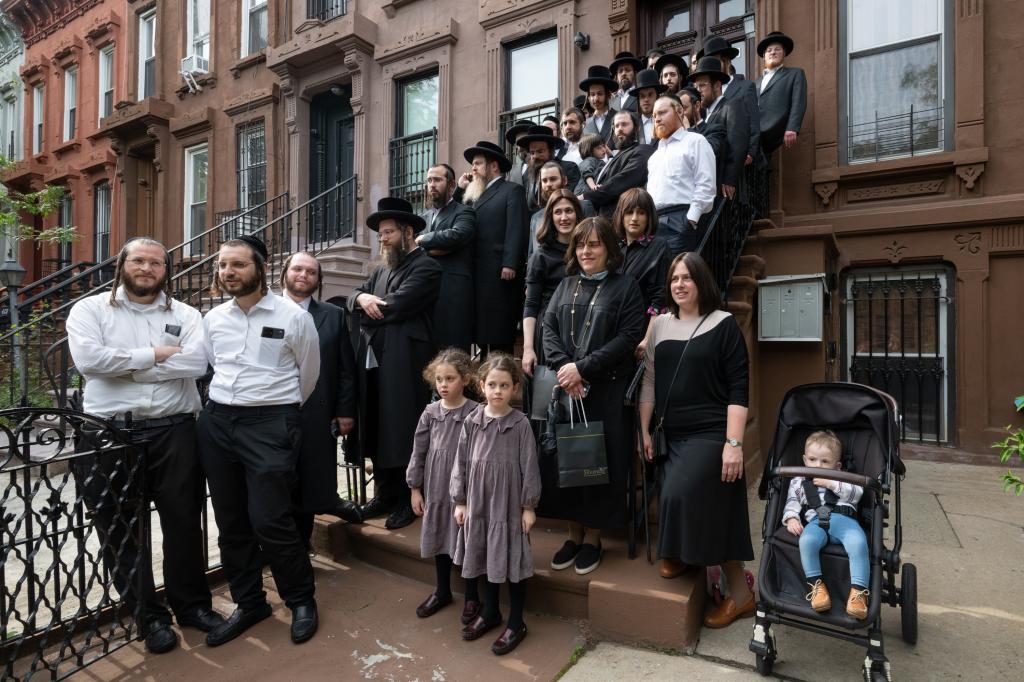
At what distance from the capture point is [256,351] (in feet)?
10.6

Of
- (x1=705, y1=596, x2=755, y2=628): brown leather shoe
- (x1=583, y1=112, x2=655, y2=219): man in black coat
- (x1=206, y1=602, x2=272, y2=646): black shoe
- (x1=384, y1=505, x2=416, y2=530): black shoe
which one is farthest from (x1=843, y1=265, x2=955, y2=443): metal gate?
(x1=206, y1=602, x2=272, y2=646): black shoe

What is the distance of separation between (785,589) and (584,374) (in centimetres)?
132

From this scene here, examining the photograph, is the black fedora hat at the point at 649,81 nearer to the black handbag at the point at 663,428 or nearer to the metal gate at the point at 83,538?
the black handbag at the point at 663,428

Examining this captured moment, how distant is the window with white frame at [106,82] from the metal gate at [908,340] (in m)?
18.1

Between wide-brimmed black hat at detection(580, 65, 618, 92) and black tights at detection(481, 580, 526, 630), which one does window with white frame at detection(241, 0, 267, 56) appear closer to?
wide-brimmed black hat at detection(580, 65, 618, 92)

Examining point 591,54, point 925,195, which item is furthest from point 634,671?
point 591,54

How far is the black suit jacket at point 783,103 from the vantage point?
21.5 feet

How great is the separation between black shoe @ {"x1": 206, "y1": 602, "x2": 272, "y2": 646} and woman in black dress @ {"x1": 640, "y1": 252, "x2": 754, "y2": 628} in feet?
7.30

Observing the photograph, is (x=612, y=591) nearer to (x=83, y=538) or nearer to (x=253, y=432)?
(x=253, y=432)

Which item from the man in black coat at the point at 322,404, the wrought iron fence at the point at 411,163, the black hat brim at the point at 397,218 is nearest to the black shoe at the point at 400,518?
the man in black coat at the point at 322,404

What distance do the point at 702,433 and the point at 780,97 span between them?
5.20 metres

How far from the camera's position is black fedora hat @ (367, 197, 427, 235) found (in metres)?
4.09

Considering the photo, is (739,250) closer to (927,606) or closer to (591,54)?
(927,606)

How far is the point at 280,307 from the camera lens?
3.31 m
